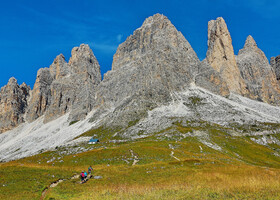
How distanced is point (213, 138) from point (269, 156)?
23.0 m

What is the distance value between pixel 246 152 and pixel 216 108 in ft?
225

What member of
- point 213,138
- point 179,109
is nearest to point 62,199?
point 213,138

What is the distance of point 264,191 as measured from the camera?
18078 mm

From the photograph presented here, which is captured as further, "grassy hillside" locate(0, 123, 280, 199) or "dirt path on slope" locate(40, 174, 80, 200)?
"dirt path on slope" locate(40, 174, 80, 200)

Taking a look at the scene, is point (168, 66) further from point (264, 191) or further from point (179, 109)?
point (264, 191)

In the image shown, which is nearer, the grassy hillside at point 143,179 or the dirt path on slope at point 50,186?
the grassy hillside at point 143,179

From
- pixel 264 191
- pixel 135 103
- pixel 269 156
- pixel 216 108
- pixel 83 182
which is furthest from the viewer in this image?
pixel 135 103

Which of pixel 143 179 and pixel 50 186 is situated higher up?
pixel 50 186

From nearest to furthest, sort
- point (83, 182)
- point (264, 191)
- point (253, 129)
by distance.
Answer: point (264, 191) → point (83, 182) → point (253, 129)

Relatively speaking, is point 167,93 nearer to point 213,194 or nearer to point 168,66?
point 168,66

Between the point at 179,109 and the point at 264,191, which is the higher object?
the point at 179,109

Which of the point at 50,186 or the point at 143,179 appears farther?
the point at 143,179

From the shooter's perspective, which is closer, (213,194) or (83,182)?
(213,194)

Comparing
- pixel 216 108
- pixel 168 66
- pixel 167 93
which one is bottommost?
pixel 216 108
